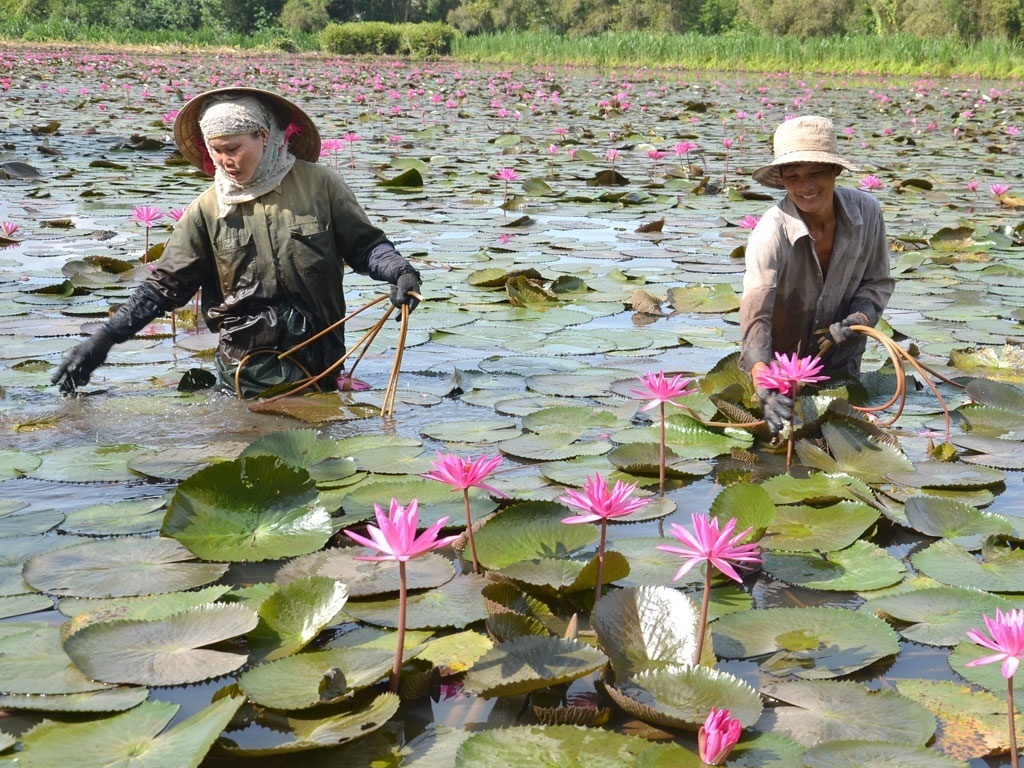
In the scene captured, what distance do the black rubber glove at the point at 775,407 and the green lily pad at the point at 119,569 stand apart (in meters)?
1.46

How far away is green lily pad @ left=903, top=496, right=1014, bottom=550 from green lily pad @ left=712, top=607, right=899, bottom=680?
0.51 metres

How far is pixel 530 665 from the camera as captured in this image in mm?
1597

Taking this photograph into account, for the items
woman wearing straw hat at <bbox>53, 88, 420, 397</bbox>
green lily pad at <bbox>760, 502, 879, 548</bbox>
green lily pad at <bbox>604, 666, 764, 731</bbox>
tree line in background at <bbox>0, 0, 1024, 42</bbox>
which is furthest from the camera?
tree line in background at <bbox>0, 0, 1024, 42</bbox>

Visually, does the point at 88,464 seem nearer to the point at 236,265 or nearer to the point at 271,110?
the point at 236,265

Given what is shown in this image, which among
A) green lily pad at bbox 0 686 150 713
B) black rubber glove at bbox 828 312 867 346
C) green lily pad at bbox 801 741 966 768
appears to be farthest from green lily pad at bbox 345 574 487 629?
black rubber glove at bbox 828 312 867 346

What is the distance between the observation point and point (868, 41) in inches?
971

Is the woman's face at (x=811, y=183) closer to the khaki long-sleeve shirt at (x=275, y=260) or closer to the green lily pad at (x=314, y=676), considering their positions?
the khaki long-sleeve shirt at (x=275, y=260)

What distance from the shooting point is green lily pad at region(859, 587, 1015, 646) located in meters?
1.83

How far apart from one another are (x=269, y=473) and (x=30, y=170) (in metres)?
6.66

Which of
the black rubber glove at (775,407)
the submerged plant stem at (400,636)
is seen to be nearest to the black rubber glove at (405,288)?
the black rubber glove at (775,407)

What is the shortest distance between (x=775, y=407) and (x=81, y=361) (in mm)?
1935

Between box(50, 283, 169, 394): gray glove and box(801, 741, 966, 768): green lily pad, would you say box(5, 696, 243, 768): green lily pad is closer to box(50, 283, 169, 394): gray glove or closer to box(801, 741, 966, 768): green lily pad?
box(801, 741, 966, 768): green lily pad

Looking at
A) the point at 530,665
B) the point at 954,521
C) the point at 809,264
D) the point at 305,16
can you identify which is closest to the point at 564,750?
the point at 530,665

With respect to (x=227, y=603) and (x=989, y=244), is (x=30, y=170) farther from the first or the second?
(x=227, y=603)
